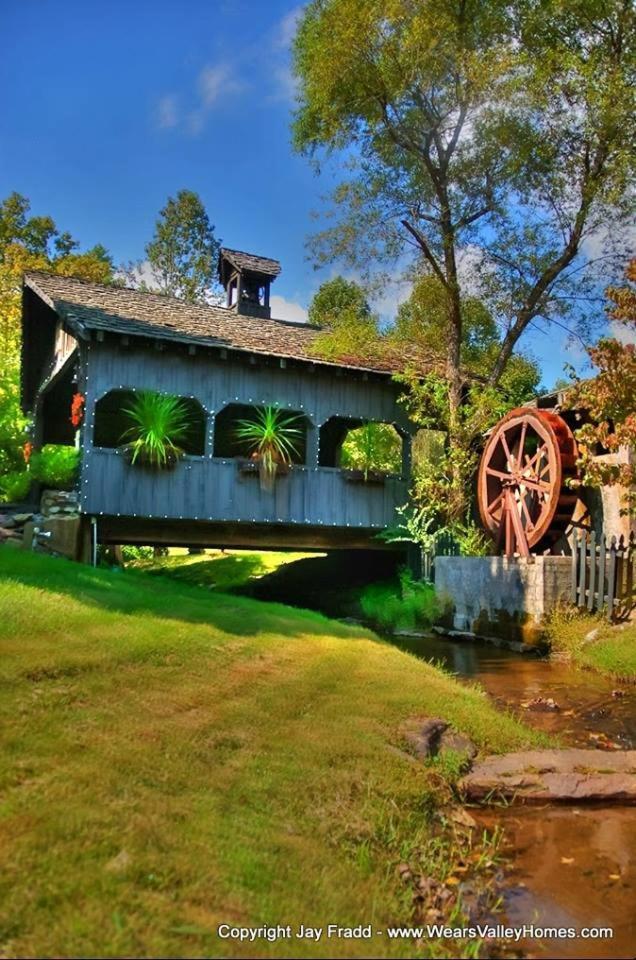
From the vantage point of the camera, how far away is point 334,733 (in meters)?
4.89

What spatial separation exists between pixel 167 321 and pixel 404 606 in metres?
8.22

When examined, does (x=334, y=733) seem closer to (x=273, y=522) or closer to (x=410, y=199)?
(x=273, y=522)

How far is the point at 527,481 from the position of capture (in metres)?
15.3

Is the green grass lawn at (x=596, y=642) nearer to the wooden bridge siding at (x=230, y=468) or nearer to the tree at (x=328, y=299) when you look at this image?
the wooden bridge siding at (x=230, y=468)

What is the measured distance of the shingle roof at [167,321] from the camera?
14.7 metres

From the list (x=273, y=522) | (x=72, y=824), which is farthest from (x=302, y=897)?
(x=273, y=522)

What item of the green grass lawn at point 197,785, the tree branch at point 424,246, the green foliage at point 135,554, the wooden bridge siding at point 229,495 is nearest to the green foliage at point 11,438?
the wooden bridge siding at point 229,495

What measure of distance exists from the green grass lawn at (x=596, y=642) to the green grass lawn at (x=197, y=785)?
3.86m

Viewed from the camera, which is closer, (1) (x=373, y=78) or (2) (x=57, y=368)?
(1) (x=373, y=78)

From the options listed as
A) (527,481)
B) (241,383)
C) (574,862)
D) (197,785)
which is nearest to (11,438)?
(241,383)

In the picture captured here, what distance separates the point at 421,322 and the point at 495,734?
16.0 metres

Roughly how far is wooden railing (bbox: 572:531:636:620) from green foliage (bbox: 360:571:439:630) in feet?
12.4

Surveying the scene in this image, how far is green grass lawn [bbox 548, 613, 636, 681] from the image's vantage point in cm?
977

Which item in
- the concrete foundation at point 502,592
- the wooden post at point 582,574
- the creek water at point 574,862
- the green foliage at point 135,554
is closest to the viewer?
the creek water at point 574,862
